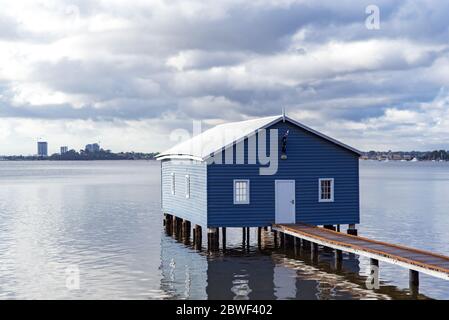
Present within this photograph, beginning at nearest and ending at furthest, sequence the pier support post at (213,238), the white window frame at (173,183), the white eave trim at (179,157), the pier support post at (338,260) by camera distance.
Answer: the pier support post at (338,260) → the pier support post at (213,238) → the white eave trim at (179,157) → the white window frame at (173,183)

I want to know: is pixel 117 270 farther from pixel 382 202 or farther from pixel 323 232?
pixel 382 202

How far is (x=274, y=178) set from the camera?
3475 cm

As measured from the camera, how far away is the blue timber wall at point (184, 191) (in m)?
34.7

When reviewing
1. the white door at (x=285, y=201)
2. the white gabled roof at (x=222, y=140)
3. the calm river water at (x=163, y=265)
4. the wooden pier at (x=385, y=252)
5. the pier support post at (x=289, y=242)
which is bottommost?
the calm river water at (x=163, y=265)

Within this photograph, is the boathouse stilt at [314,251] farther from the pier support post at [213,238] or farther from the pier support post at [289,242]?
→ the pier support post at [213,238]

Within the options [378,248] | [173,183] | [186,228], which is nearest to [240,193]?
[173,183]

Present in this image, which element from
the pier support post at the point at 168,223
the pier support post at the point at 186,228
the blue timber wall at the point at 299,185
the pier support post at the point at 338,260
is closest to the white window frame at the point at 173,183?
the pier support post at the point at 186,228

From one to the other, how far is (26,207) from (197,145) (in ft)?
116

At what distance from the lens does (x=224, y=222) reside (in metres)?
34.0

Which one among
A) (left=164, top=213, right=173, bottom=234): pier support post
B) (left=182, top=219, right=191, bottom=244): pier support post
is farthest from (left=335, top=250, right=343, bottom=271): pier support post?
(left=164, top=213, right=173, bottom=234): pier support post

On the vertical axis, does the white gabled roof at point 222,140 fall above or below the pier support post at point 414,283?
above

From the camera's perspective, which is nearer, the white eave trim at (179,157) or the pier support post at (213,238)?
the pier support post at (213,238)
